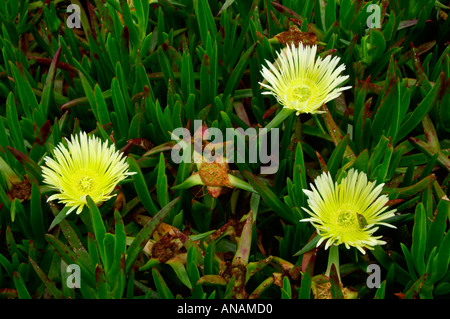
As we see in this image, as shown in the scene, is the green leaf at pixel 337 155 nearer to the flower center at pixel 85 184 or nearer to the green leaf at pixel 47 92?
the flower center at pixel 85 184

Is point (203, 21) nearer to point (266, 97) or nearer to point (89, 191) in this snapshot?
point (266, 97)

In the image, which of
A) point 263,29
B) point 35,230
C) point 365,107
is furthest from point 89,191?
point 263,29

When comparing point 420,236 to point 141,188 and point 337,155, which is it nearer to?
point 337,155

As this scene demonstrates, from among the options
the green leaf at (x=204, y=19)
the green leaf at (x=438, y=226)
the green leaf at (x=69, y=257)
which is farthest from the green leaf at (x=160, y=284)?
the green leaf at (x=204, y=19)

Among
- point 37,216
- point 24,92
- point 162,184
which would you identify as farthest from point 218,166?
point 24,92

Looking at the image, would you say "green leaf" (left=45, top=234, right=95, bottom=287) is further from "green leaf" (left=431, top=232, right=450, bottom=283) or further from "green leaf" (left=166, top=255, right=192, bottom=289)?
"green leaf" (left=431, top=232, right=450, bottom=283)

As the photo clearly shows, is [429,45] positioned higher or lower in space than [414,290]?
higher
